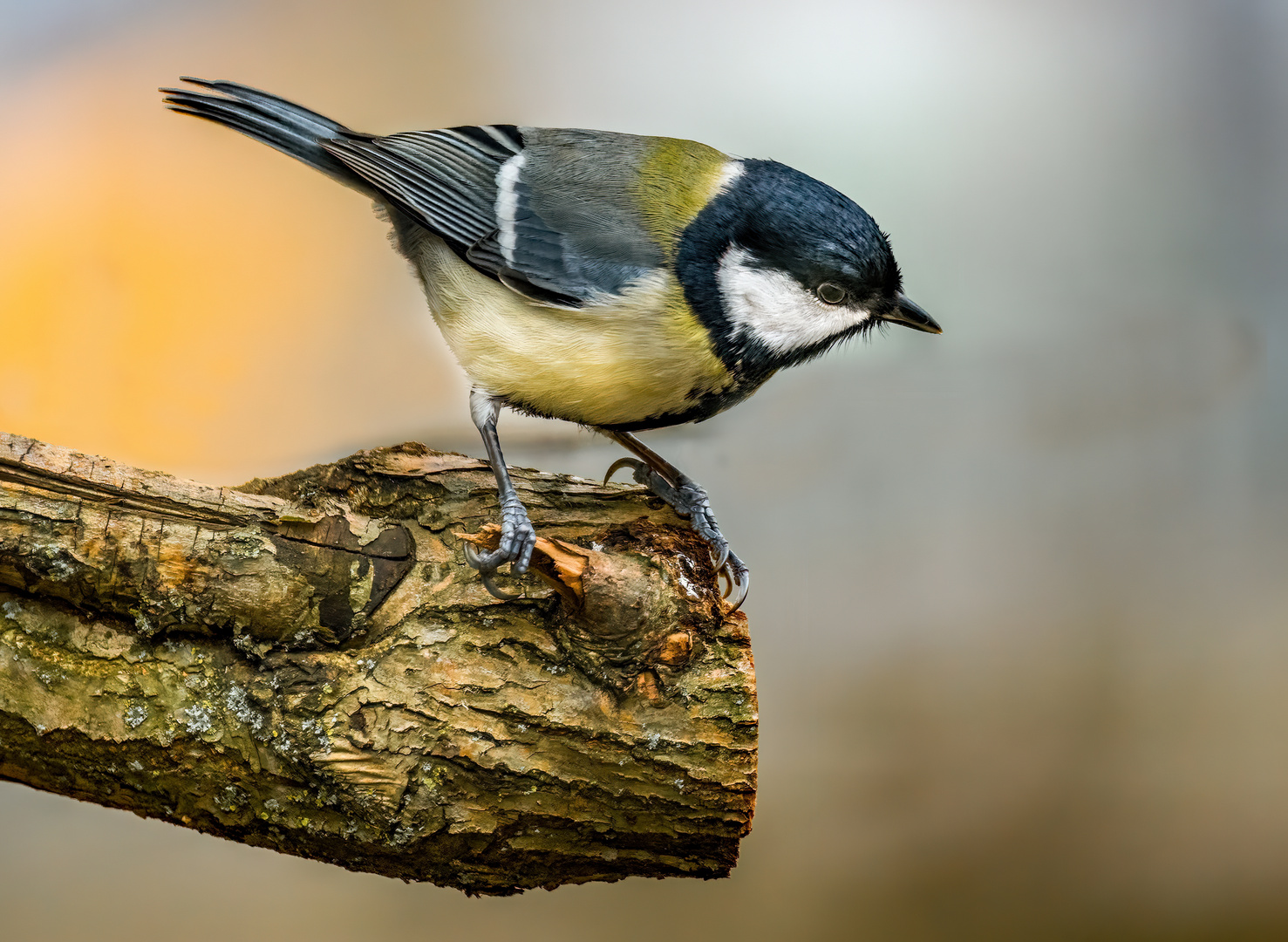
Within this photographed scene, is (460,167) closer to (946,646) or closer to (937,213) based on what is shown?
(937,213)

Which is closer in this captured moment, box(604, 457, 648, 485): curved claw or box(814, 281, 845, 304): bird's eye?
box(814, 281, 845, 304): bird's eye

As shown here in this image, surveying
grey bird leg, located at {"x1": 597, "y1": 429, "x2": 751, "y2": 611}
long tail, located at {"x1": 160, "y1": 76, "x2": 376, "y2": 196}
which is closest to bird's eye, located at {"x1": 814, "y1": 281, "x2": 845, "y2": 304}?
grey bird leg, located at {"x1": 597, "y1": 429, "x2": 751, "y2": 611}

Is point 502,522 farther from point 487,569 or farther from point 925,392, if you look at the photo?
point 925,392

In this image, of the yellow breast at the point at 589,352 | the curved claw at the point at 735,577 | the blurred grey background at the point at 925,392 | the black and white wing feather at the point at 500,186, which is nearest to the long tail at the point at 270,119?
the black and white wing feather at the point at 500,186

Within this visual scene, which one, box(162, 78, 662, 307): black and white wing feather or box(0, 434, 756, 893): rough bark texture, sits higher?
box(162, 78, 662, 307): black and white wing feather

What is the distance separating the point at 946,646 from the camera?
206cm

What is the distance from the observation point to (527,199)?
1288 mm

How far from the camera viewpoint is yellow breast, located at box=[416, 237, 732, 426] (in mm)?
1171

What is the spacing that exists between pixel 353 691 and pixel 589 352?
1.58ft

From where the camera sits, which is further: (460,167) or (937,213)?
Result: (937,213)

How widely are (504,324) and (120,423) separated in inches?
40.8

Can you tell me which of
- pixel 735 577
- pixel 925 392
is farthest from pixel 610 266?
pixel 925 392

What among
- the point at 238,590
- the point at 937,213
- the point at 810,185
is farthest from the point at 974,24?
the point at 238,590

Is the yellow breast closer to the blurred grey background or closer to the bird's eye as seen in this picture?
the bird's eye
